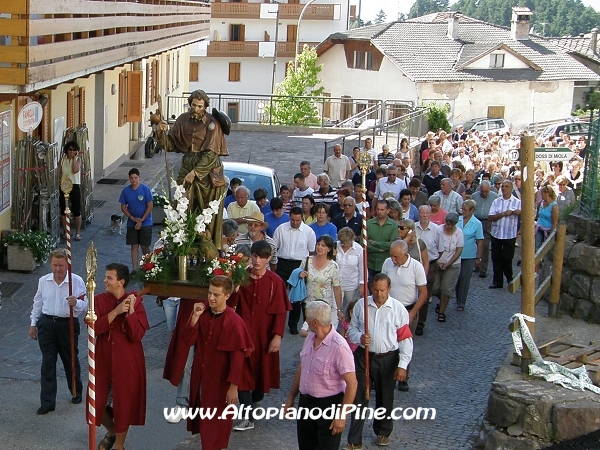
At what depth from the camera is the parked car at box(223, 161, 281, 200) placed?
17984mm

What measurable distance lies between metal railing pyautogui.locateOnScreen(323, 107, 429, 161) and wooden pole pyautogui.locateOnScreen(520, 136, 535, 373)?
59.6ft

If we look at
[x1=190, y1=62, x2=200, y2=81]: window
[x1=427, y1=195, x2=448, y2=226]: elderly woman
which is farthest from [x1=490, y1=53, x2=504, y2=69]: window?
[x1=427, y1=195, x2=448, y2=226]: elderly woman

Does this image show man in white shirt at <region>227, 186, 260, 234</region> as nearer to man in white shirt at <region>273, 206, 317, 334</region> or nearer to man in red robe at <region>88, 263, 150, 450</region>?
man in white shirt at <region>273, 206, 317, 334</region>

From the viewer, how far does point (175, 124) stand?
389 inches

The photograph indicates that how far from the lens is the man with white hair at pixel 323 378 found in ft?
26.0

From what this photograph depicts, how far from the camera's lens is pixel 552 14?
16625cm

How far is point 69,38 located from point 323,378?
9165 millimetres

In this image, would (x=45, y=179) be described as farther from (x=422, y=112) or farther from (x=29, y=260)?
(x=422, y=112)

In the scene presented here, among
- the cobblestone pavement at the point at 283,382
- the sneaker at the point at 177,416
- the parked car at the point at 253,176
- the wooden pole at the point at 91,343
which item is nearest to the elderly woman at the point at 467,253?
the cobblestone pavement at the point at 283,382

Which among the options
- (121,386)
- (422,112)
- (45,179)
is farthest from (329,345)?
(422,112)

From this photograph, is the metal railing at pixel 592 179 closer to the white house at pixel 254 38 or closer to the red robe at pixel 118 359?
the red robe at pixel 118 359

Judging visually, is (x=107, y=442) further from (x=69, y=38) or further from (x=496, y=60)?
(x=496, y=60)

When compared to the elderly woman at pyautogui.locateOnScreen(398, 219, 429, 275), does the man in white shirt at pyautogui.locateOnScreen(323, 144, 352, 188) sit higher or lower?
lower

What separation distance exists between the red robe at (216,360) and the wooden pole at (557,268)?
4.16 meters
